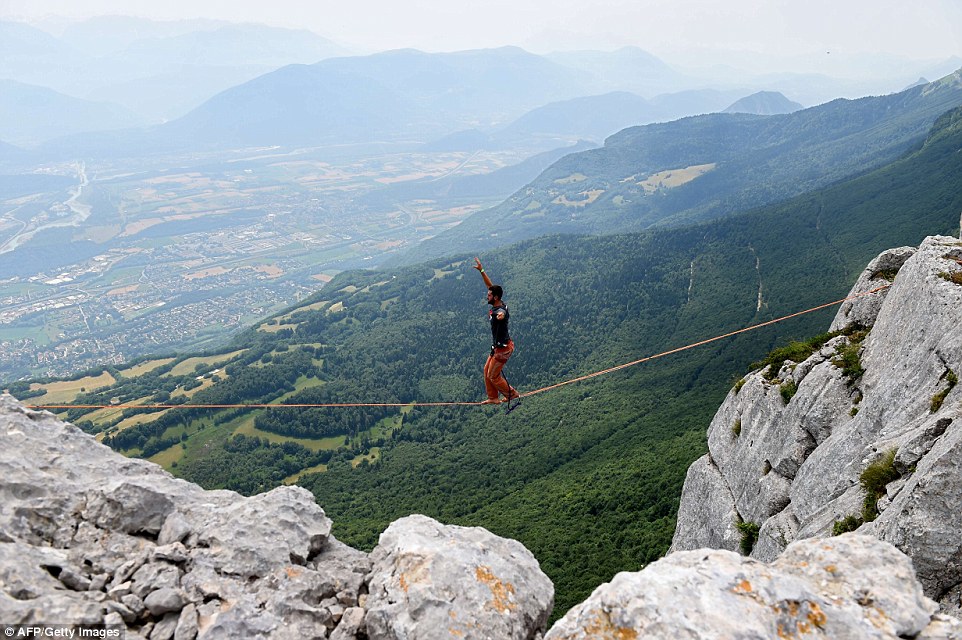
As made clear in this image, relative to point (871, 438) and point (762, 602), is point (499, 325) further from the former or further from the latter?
point (871, 438)

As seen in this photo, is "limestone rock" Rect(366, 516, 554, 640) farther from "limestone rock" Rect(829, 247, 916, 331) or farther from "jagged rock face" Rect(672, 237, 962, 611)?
"limestone rock" Rect(829, 247, 916, 331)

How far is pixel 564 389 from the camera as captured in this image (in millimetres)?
125938

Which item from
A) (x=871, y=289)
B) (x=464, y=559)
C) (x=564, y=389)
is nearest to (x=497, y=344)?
(x=464, y=559)

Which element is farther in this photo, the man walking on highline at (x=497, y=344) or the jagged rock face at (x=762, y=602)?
the man walking on highline at (x=497, y=344)

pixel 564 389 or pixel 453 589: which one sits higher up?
pixel 453 589

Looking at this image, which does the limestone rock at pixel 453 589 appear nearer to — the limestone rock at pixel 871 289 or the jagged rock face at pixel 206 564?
the jagged rock face at pixel 206 564

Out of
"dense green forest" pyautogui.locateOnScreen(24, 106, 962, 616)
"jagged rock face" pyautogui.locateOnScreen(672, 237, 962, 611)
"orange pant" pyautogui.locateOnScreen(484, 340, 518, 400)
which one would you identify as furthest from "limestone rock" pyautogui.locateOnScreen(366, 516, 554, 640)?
"dense green forest" pyautogui.locateOnScreen(24, 106, 962, 616)

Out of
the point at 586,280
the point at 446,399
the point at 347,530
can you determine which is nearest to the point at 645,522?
the point at 347,530

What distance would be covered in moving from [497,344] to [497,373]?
1.58 metres


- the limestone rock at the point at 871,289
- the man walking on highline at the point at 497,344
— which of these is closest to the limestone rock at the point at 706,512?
the limestone rock at the point at 871,289

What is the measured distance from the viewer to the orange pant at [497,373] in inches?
835

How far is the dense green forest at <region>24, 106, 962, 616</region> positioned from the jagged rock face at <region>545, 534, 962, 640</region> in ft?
115

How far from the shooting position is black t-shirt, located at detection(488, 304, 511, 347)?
65.1ft

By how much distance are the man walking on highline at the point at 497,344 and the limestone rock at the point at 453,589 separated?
7735 mm
